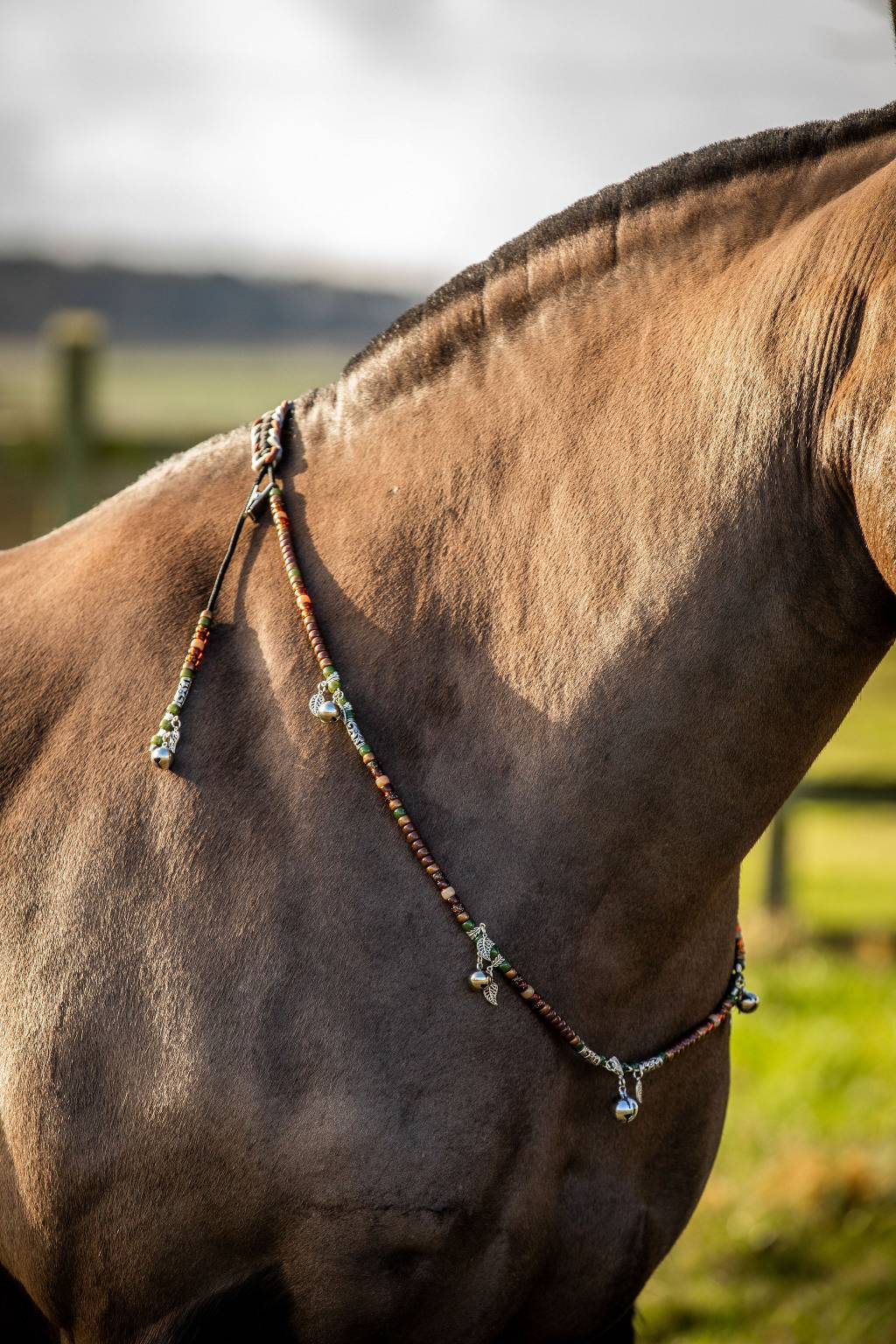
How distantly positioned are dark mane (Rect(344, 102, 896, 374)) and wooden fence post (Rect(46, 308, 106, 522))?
11.0 ft

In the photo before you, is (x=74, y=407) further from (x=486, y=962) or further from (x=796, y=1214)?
(x=486, y=962)

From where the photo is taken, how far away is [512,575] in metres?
1.63

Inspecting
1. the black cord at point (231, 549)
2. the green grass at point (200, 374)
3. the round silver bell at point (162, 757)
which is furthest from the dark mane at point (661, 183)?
the green grass at point (200, 374)

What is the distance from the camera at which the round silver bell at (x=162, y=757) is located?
1.61 meters

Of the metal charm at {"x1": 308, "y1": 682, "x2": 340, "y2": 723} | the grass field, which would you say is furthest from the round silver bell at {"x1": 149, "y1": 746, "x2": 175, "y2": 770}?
the grass field

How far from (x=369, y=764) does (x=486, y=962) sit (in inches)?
10.7

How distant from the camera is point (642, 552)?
1555mm

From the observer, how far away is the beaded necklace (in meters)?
1.58

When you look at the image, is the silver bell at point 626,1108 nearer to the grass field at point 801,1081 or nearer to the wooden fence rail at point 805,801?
the grass field at point 801,1081

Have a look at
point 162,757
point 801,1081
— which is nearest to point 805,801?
point 801,1081

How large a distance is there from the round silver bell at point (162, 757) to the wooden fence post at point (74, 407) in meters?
3.45

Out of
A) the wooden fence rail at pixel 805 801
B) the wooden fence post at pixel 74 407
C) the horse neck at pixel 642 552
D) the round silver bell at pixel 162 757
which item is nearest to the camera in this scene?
the horse neck at pixel 642 552

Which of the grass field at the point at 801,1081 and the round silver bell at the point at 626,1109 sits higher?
the round silver bell at the point at 626,1109

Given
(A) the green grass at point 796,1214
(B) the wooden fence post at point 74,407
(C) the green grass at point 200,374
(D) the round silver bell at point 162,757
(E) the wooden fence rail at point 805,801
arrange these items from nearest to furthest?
(D) the round silver bell at point 162,757, (A) the green grass at point 796,1214, (B) the wooden fence post at point 74,407, (E) the wooden fence rail at point 805,801, (C) the green grass at point 200,374
